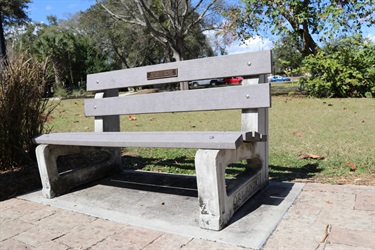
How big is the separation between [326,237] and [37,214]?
2130 millimetres

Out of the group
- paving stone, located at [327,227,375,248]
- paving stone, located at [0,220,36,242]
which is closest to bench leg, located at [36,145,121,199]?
paving stone, located at [0,220,36,242]

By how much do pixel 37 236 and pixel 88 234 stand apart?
0.35 metres

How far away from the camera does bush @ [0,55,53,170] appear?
3.80 meters

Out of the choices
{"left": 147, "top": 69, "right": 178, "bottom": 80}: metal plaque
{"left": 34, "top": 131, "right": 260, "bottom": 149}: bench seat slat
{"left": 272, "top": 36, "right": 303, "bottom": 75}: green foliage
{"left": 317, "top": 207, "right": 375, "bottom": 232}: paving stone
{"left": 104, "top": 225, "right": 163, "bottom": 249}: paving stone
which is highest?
{"left": 272, "top": 36, "right": 303, "bottom": 75}: green foliage

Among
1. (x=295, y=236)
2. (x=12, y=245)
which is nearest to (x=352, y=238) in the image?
(x=295, y=236)

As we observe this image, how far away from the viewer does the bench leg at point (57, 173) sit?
10.2 feet

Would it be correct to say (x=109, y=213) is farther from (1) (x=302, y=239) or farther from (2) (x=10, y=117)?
(2) (x=10, y=117)

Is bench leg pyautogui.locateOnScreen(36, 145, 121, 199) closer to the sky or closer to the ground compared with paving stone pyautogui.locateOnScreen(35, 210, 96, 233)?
closer to the sky

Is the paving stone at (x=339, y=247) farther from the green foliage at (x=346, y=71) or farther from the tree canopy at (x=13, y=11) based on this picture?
the tree canopy at (x=13, y=11)

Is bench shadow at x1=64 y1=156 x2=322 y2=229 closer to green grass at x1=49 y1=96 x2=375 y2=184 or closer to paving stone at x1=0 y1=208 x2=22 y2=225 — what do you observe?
green grass at x1=49 y1=96 x2=375 y2=184

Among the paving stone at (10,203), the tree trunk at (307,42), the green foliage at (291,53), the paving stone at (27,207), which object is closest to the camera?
the paving stone at (27,207)

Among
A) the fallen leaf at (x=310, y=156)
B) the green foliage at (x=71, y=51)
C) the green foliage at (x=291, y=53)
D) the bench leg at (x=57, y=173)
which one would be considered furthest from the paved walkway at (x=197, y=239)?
the green foliage at (x=71, y=51)

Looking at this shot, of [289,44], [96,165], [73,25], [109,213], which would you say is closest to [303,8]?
[289,44]

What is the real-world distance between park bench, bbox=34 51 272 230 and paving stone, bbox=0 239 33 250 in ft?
2.71
